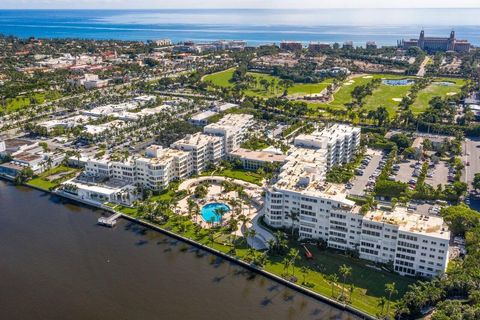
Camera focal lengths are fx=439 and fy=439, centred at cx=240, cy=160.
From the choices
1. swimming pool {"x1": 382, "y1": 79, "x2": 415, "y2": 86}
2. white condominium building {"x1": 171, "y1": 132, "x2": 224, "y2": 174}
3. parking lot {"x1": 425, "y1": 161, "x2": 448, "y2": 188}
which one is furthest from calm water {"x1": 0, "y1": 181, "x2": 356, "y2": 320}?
swimming pool {"x1": 382, "y1": 79, "x2": 415, "y2": 86}

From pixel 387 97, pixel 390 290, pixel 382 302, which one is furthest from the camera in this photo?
pixel 387 97

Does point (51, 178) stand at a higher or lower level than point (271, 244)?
higher

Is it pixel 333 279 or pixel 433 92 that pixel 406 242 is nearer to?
pixel 333 279

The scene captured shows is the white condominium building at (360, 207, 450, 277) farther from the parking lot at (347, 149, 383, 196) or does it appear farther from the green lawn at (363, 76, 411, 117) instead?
the green lawn at (363, 76, 411, 117)

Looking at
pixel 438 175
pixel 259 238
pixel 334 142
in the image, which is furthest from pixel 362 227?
pixel 438 175

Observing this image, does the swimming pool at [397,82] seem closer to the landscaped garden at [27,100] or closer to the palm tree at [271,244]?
the landscaped garden at [27,100]
